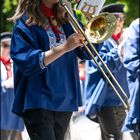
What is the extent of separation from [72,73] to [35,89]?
32cm

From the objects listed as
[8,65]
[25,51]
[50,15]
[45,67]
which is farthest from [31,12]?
[8,65]

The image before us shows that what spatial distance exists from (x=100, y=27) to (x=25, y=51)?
0.59 meters

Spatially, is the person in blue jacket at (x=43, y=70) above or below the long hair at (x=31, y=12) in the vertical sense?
below

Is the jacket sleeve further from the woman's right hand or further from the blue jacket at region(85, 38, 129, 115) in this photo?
the blue jacket at region(85, 38, 129, 115)

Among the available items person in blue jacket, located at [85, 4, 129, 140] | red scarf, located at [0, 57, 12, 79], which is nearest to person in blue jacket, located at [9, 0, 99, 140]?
person in blue jacket, located at [85, 4, 129, 140]

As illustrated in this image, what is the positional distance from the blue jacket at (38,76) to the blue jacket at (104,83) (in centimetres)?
192

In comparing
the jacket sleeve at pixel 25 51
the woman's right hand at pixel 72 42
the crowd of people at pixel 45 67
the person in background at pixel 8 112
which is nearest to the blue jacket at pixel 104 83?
the person in background at pixel 8 112

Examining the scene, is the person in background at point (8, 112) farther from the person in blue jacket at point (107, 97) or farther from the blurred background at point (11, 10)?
the blurred background at point (11, 10)

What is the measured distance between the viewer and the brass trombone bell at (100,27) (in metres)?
4.55

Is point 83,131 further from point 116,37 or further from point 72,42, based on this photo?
point 72,42

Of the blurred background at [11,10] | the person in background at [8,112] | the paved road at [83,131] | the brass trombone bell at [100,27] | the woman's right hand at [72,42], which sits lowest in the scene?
the paved road at [83,131]

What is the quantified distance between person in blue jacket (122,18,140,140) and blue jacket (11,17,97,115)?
1.46m

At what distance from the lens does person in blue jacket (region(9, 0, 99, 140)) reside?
442cm

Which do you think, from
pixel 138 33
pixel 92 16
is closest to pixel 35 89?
pixel 92 16
